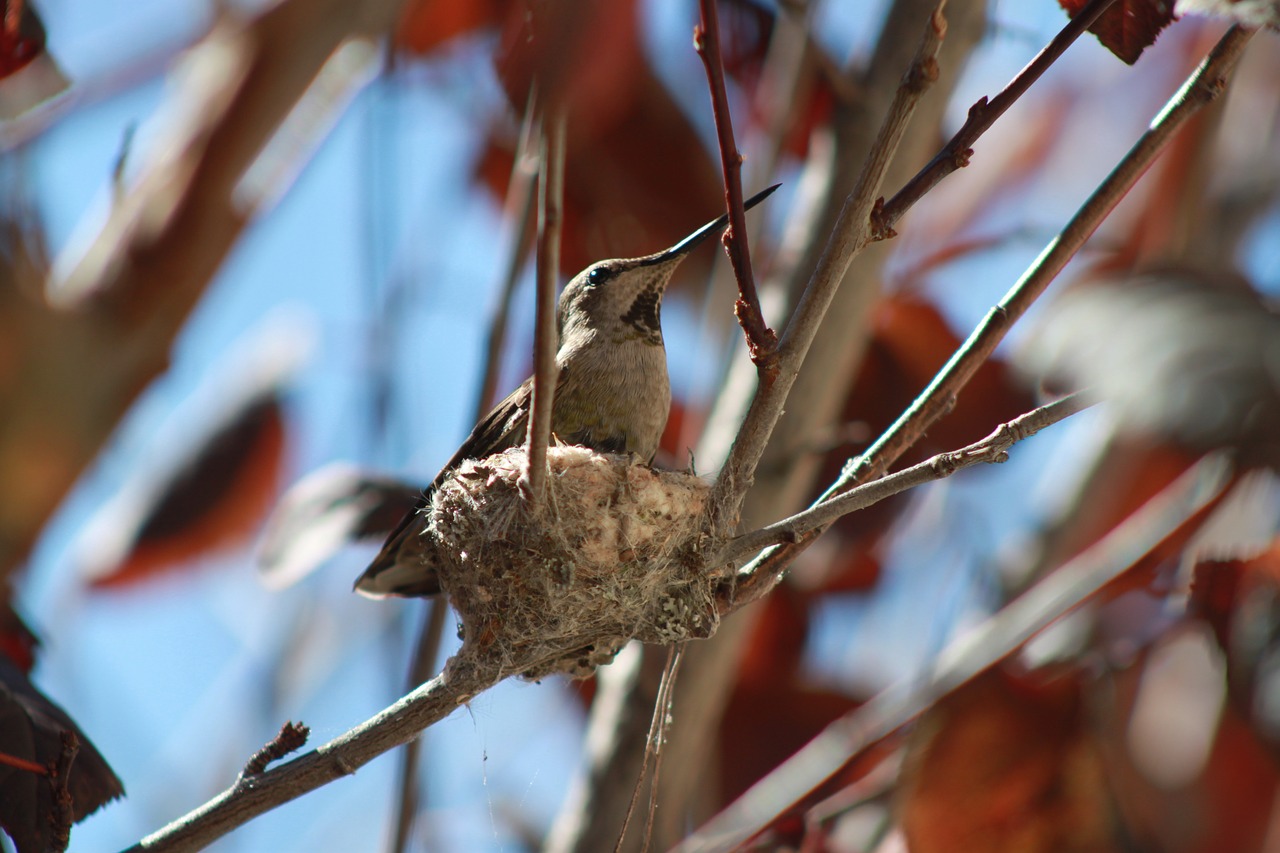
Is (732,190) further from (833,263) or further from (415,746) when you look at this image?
(415,746)

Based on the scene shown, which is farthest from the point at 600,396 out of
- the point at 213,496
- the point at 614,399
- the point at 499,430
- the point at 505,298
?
the point at 213,496

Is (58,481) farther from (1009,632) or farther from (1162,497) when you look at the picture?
(1162,497)

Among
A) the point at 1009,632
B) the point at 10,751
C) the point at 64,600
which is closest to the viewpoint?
the point at 10,751

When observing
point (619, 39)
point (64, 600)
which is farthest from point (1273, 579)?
point (64, 600)

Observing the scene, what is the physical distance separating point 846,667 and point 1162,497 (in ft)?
5.75

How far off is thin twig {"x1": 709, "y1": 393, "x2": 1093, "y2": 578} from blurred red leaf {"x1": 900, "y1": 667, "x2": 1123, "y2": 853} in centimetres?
103

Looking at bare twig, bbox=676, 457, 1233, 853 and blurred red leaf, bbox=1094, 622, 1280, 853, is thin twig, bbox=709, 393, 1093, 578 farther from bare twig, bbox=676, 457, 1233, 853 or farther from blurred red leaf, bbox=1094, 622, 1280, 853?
blurred red leaf, bbox=1094, 622, 1280, 853

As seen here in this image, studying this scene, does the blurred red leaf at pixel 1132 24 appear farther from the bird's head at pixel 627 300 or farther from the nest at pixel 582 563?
the bird's head at pixel 627 300

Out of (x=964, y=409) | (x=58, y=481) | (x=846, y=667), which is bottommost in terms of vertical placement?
(x=846, y=667)

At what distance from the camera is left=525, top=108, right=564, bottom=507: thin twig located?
57.7 inches

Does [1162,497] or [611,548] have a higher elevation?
[611,548]

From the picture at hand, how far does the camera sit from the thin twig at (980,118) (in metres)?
1.82

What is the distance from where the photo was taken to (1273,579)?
2779 mm

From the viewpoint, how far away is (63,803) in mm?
2021
